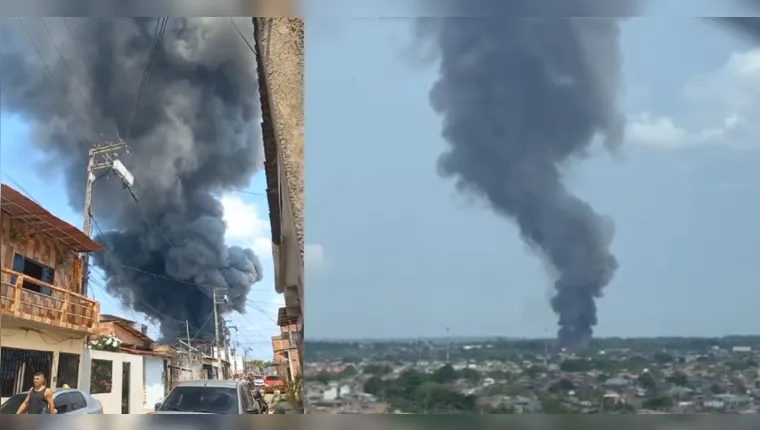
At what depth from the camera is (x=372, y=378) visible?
4.76 m

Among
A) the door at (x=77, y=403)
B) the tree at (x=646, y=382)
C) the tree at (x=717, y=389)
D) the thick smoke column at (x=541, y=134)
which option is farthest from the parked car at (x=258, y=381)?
the tree at (x=717, y=389)

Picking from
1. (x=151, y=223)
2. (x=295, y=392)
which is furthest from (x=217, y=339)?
(x=151, y=223)

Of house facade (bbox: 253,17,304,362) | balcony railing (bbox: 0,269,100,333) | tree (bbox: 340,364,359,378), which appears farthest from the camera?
balcony railing (bbox: 0,269,100,333)

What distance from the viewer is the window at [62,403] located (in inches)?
190

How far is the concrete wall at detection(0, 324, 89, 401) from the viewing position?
469 centimetres

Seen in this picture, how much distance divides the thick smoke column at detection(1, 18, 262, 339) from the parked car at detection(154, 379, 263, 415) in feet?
1.79

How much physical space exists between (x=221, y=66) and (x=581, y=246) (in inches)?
124

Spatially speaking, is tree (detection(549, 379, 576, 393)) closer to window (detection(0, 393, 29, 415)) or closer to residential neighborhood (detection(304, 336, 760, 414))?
residential neighborhood (detection(304, 336, 760, 414))

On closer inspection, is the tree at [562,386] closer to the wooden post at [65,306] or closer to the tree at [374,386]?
the tree at [374,386]

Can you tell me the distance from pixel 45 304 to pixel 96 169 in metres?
1.11

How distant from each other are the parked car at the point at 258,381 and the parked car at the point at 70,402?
1.17 metres

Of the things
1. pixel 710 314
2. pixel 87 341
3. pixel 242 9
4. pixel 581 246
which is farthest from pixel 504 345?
pixel 87 341

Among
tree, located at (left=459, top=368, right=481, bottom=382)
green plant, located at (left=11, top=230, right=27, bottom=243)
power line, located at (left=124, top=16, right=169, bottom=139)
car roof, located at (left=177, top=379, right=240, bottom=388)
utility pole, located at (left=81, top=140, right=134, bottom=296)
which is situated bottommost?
car roof, located at (left=177, top=379, right=240, bottom=388)

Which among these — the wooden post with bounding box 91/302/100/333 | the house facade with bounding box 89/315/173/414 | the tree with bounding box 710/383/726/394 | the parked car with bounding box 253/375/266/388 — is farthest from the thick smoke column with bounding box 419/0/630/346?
the wooden post with bounding box 91/302/100/333
